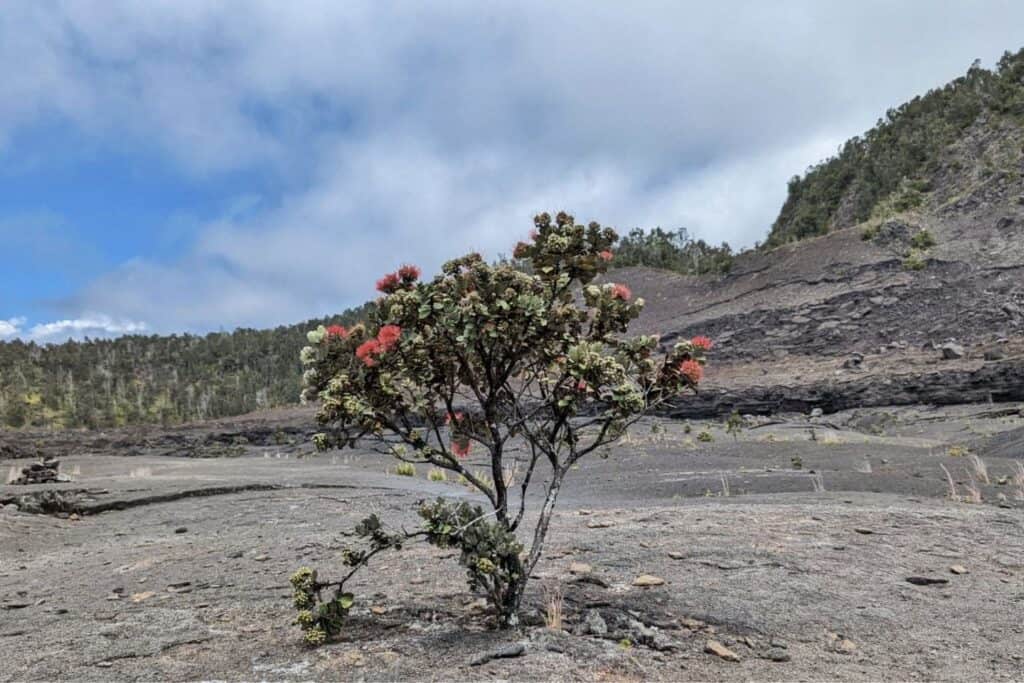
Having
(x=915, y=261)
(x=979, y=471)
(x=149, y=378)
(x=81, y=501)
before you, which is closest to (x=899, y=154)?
(x=915, y=261)

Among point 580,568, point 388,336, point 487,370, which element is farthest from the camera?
point 580,568

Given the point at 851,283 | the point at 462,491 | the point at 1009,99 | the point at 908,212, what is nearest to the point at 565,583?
the point at 462,491

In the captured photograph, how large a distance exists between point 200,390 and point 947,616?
87236 mm

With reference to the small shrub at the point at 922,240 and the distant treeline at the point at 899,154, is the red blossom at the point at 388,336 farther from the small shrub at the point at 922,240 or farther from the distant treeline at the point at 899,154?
the distant treeline at the point at 899,154

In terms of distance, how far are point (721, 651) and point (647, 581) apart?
4.52ft

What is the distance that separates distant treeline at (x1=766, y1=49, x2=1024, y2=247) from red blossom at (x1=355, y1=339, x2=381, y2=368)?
45.4 meters

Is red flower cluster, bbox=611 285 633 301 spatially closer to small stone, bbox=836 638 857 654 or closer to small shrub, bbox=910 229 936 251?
small stone, bbox=836 638 857 654

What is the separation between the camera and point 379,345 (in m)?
4.00

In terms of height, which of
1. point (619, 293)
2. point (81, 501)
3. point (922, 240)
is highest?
point (922, 240)

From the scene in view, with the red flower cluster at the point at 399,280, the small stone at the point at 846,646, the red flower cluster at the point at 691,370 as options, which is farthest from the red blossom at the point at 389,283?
the small stone at the point at 846,646

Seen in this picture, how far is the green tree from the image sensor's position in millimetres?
3822

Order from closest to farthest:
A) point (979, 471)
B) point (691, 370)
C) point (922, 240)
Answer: point (691, 370) → point (979, 471) → point (922, 240)

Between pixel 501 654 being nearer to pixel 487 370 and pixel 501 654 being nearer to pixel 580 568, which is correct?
pixel 487 370

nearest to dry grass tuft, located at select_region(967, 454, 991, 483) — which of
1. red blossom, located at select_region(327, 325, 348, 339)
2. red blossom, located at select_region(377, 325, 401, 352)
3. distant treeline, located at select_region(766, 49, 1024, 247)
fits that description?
red blossom, located at select_region(377, 325, 401, 352)
